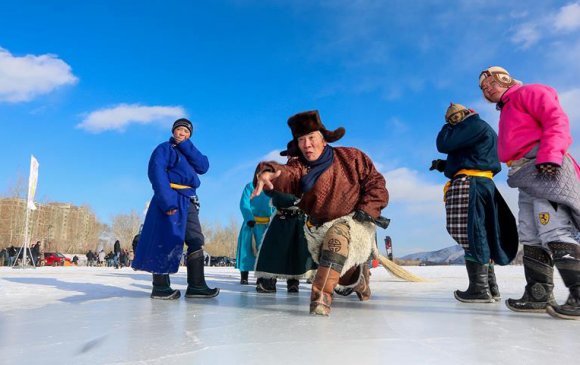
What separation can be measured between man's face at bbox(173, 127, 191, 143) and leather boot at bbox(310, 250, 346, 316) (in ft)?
5.87

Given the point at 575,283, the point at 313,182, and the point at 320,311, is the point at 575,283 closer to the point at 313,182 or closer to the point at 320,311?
the point at 320,311

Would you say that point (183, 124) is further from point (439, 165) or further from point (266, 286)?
point (439, 165)

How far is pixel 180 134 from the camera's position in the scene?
3.87 metres

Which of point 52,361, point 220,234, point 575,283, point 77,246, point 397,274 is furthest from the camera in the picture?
point 220,234

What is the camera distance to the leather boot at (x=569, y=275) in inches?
93.0

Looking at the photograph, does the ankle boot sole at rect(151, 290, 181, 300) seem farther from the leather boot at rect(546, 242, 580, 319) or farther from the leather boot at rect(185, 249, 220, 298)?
the leather boot at rect(546, 242, 580, 319)

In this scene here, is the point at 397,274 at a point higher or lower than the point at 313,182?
lower

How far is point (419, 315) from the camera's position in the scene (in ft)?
8.36

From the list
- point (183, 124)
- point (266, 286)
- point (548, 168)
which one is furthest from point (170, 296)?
point (548, 168)

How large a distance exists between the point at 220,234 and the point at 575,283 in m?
61.9

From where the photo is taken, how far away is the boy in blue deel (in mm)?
3615

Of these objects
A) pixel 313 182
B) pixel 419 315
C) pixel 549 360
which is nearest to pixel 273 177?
pixel 313 182

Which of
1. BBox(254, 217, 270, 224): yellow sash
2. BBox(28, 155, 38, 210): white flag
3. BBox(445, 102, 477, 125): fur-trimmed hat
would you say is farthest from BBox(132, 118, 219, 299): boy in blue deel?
BBox(28, 155, 38, 210): white flag

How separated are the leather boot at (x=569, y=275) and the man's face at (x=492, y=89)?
1069mm
